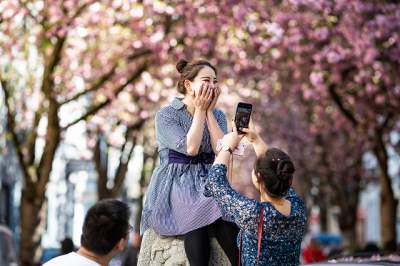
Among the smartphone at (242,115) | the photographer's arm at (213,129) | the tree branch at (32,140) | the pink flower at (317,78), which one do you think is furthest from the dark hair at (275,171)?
the pink flower at (317,78)

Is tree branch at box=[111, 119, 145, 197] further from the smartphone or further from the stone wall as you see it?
the smartphone

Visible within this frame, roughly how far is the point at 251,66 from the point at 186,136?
16966mm

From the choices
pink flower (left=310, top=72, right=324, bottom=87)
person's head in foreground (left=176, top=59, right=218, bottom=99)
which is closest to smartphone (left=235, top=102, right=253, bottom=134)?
person's head in foreground (left=176, top=59, right=218, bottom=99)

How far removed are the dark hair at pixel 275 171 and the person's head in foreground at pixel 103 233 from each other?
3.43 ft

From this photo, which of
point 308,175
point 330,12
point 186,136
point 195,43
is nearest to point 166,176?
point 186,136

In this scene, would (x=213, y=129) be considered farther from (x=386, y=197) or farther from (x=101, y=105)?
(x=386, y=197)

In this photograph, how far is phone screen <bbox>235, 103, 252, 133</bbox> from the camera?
5.97m

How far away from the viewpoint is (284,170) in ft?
18.8

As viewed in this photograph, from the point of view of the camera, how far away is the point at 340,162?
39.1 metres

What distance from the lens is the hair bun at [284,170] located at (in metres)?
5.72

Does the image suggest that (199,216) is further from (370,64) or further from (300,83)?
(300,83)

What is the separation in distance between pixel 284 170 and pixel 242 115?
17.3 inches

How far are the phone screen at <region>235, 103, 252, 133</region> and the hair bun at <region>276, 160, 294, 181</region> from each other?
38cm

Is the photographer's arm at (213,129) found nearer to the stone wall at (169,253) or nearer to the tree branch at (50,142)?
the stone wall at (169,253)
